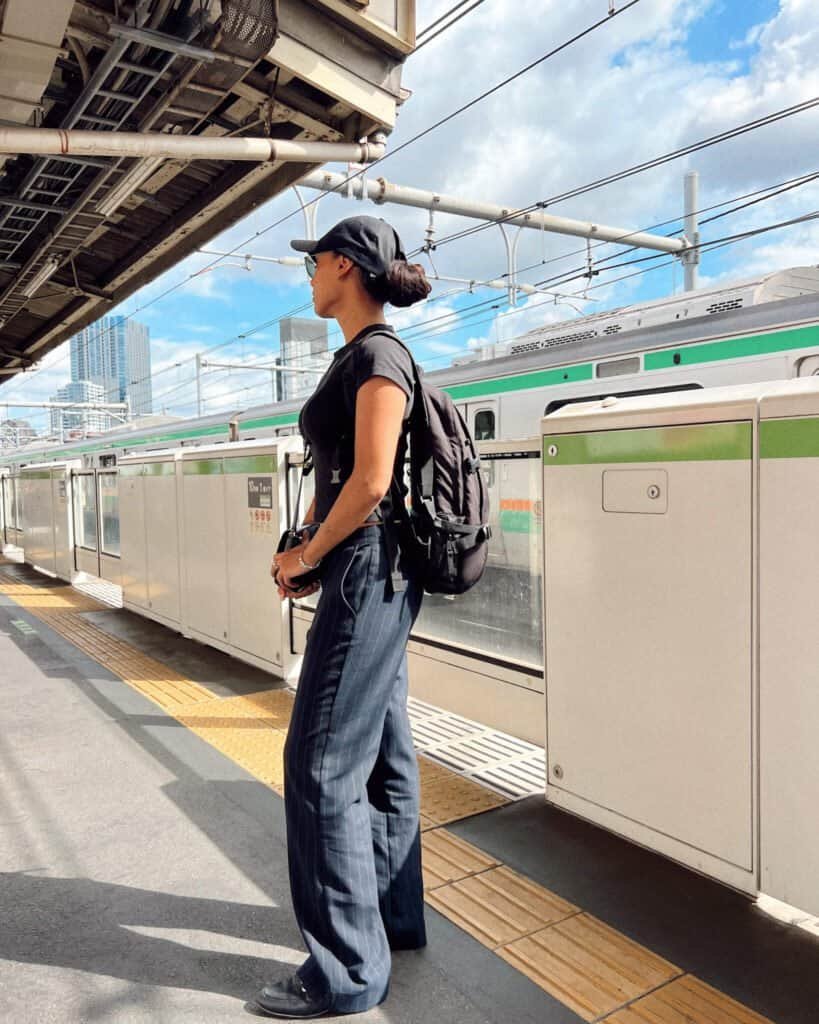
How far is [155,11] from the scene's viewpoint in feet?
10.8

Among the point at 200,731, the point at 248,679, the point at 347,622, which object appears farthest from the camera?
the point at 248,679

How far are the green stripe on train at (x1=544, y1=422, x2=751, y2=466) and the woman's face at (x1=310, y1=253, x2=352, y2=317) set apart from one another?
3.40ft

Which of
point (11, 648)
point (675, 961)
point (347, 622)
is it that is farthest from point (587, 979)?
point (11, 648)

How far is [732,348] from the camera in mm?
5938

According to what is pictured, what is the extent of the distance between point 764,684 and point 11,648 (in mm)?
5658

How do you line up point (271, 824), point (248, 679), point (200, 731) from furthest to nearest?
point (248, 679), point (200, 731), point (271, 824)

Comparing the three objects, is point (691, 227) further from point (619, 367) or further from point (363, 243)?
point (363, 243)

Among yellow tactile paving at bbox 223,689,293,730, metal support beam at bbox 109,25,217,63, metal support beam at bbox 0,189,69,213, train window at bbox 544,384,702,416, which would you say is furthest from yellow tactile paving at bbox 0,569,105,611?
metal support beam at bbox 109,25,217,63

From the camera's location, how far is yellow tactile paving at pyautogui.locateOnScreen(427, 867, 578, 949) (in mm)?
2381

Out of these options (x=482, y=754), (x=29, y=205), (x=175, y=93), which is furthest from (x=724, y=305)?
(x=29, y=205)

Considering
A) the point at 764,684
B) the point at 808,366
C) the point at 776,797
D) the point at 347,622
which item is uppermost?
the point at 808,366

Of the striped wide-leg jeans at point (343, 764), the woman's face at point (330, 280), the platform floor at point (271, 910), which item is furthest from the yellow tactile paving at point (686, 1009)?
the woman's face at point (330, 280)

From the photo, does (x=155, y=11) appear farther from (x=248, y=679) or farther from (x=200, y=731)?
(x=248, y=679)

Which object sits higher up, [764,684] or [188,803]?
[764,684]
